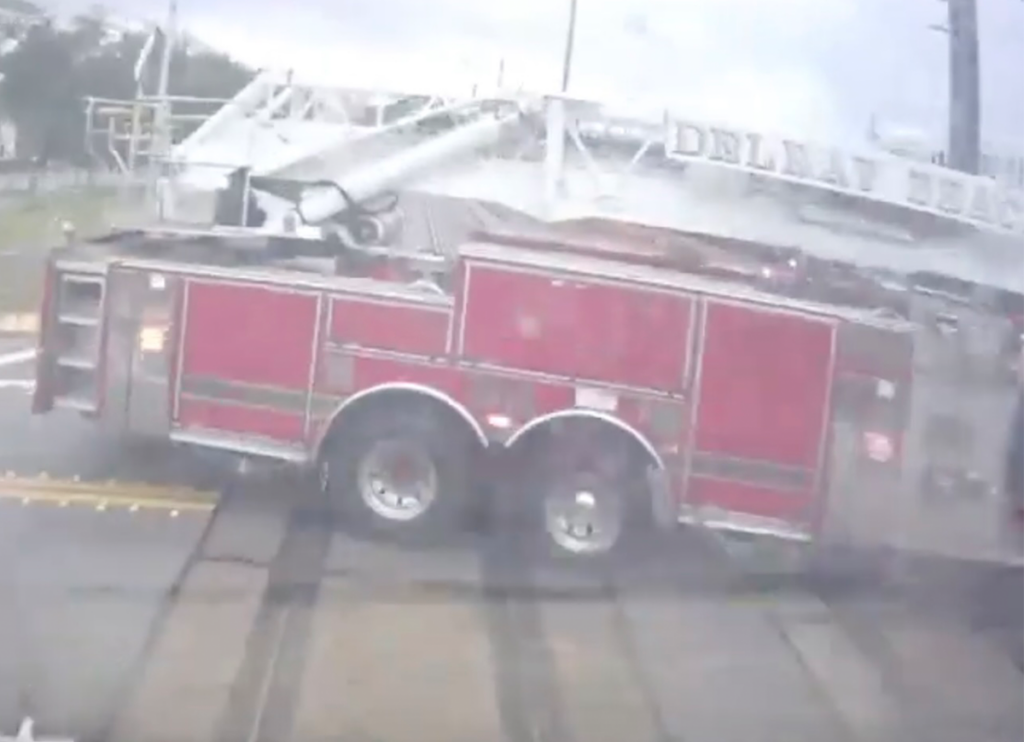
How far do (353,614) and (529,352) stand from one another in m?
0.81

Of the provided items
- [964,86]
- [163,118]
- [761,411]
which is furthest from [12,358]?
[964,86]

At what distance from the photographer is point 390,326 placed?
375cm

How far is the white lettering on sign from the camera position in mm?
3771

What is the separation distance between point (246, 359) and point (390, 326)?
15.4 inches

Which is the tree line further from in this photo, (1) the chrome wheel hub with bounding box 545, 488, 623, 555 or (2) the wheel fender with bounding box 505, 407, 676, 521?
(1) the chrome wheel hub with bounding box 545, 488, 623, 555

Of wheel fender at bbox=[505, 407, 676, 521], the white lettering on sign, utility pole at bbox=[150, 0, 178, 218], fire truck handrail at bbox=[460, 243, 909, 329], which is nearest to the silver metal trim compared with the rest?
wheel fender at bbox=[505, 407, 676, 521]

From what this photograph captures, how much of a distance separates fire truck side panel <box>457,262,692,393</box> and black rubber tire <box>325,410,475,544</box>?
0.72ft

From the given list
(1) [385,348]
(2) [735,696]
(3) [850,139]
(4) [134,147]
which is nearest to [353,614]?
(1) [385,348]

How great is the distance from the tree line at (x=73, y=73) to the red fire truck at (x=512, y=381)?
0.29 meters

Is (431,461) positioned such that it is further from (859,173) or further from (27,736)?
(859,173)

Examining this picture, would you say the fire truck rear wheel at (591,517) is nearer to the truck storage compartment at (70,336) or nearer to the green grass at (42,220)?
the truck storage compartment at (70,336)

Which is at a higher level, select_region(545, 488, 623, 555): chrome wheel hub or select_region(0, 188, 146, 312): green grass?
select_region(0, 188, 146, 312): green grass

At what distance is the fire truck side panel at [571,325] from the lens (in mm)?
3729

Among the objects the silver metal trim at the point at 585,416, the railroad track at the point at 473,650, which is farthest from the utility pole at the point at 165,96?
the silver metal trim at the point at 585,416
